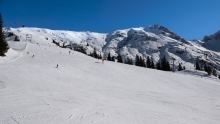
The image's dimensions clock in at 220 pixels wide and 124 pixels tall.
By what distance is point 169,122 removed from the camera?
8.52 m

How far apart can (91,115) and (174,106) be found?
22.9ft

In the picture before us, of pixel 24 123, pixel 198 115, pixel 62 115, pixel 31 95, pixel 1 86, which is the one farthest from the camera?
pixel 1 86

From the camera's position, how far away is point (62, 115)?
8352 millimetres

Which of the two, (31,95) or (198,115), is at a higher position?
(31,95)

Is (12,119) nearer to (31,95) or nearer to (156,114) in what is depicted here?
(31,95)

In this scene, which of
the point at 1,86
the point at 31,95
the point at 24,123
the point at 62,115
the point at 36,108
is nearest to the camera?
the point at 24,123

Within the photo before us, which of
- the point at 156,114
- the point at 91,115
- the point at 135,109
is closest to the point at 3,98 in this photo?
the point at 91,115

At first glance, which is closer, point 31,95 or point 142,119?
point 142,119

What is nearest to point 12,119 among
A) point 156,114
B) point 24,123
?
point 24,123

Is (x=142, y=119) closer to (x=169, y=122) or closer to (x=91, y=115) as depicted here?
(x=169, y=122)

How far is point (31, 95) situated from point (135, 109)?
7924 millimetres

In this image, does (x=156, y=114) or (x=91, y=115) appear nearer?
(x=91, y=115)

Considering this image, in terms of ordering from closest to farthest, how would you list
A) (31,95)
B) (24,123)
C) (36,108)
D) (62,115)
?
1. (24,123)
2. (62,115)
3. (36,108)
4. (31,95)

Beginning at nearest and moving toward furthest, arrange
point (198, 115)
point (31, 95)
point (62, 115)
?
point (62, 115) → point (198, 115) → point (31, 95)
